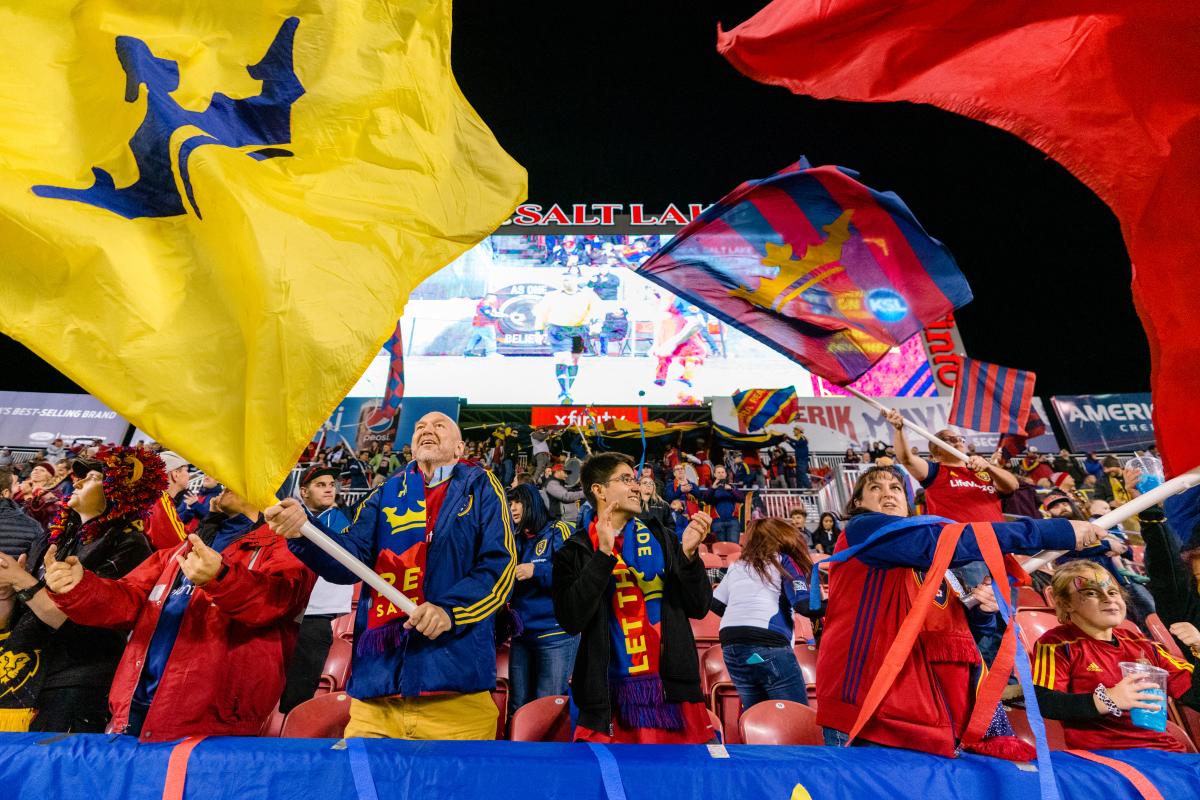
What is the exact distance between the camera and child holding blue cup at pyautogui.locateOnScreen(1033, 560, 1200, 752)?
3219 mm

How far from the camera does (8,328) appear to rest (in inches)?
84.3

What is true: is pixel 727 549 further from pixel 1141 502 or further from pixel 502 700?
pixel 1141 502

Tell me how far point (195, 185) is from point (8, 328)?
27.6 inches

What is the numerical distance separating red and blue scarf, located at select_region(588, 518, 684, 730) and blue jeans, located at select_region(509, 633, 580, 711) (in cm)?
134

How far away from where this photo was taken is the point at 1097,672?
11.3 feet

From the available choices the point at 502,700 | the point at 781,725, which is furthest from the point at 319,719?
the point at 781,725

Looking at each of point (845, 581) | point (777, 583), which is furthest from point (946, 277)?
point (845, 581)

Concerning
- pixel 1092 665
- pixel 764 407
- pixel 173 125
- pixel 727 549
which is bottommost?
pixel 1092 665

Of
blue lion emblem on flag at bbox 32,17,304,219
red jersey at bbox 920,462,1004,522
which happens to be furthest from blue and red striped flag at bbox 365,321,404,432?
red jersey at bbox 920,462,1004,522

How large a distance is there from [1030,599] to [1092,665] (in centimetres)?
375

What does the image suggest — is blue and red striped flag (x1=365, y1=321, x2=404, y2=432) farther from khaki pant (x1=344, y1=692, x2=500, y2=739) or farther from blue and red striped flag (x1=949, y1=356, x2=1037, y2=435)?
blue and red striped flag (x1=949, y1=356, x2=1037, y2=435)

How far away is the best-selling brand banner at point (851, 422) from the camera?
54.0 feet

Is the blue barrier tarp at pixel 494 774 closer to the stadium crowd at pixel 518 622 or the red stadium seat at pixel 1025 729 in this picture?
the stadium crowd at pixel 518 622

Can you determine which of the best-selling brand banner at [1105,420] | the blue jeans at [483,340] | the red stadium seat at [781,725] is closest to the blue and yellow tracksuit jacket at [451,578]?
the red stadium seat at [781,725]
